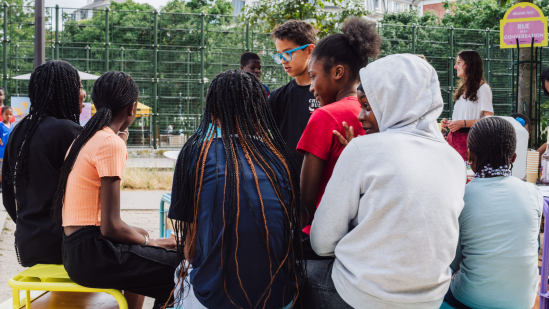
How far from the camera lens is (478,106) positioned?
474 cm

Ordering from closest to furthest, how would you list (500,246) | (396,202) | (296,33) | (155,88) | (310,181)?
1. (396,202)
2. (500,246)
3. (310,181)
4. (296,33)
5. (155,88)

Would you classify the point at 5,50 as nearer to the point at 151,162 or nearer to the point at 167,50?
the point at 167,50

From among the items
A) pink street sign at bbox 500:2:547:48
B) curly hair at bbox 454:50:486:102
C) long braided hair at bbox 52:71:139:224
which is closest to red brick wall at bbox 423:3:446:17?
pink street sign at bbox 500:2:547:48

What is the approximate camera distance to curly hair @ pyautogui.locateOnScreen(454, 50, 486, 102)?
4645mm

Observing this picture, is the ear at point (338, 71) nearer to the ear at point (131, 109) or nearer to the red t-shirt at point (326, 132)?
the red t-shirt at point (326, 132)

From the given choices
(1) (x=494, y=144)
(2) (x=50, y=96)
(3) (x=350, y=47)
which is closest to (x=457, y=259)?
(1) (x=494, y=144)

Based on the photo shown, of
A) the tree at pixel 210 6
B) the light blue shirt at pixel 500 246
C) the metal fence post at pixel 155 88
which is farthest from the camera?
the tree at pixel 210 6

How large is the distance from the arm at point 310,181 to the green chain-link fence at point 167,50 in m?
12.0

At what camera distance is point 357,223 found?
1792 millimetres

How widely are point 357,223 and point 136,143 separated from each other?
13.9m

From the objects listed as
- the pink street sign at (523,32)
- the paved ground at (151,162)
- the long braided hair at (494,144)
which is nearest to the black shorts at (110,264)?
the long braided hair at (494,144)

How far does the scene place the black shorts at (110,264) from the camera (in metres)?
2.27

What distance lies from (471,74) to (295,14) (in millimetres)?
3797

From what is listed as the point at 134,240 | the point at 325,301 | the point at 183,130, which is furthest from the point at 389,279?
the point at 183,130
